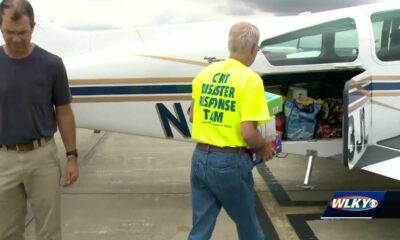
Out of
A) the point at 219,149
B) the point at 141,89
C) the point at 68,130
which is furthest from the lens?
the point at 141,89

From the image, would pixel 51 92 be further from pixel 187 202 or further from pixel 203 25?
pixel 203 25

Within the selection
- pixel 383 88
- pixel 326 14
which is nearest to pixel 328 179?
pixel 383 88

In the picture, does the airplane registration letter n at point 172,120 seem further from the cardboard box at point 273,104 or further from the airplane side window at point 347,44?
the cardboard box at point 273,104

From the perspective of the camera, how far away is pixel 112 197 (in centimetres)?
524

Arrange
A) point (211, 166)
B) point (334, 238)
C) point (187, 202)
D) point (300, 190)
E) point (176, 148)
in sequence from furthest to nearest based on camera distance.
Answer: point (176, 148)
point (300, 190)
point (187, 202)
point (334, 238)
point (211, 166)

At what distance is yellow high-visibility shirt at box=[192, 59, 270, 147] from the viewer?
2.55 meters

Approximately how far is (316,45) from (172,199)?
2173mm

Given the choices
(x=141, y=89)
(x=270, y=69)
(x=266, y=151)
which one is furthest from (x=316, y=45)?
(x=266, y=151)

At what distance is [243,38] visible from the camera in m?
2.59

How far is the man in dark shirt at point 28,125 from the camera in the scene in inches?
99.7

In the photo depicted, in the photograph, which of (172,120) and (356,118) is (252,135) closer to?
(356,118)

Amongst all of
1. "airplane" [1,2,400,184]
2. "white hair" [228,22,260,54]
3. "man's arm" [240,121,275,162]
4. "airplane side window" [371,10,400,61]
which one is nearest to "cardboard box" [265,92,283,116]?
"man's arm" [240,121,275,162]

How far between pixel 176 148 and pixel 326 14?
11.9 feet

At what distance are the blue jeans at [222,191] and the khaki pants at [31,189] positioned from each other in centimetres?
80
